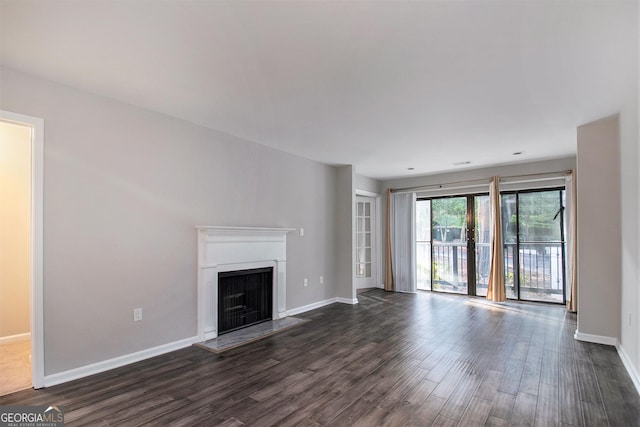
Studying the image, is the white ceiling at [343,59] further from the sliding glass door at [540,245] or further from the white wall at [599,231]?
the sliding glass door at [540,245]

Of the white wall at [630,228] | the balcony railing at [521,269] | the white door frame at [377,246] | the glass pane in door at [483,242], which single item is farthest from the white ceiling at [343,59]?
the white door frame at [377,246]

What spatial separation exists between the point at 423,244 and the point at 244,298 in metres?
4.33

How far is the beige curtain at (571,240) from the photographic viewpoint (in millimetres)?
5059

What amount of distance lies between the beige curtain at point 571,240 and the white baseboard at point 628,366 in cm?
181

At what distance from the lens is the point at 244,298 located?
4312 millimetres

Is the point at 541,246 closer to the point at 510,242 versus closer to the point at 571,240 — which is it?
the point at 510,242

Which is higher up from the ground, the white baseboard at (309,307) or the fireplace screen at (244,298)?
the fireplace screen at (244,298)

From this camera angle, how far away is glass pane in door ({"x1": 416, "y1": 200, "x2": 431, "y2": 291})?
7.07m

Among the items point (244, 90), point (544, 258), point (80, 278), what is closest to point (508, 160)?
point (544, 258)

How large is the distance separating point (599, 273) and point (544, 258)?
7.35 ft

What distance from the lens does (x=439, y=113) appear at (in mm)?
3352

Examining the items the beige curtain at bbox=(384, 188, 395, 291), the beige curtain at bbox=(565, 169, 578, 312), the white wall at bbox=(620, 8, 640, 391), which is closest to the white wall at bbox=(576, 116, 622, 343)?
the white wall at bbox=(620, 8, 640, 391)
